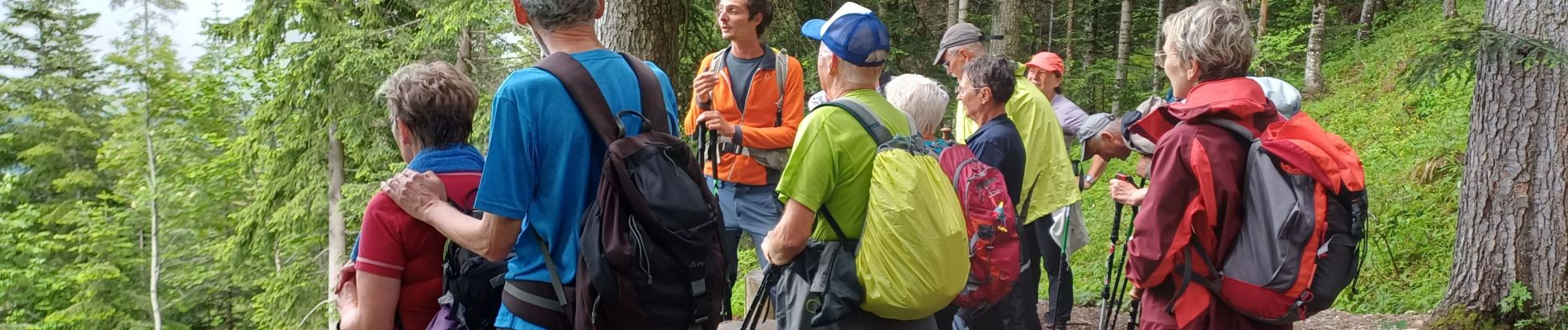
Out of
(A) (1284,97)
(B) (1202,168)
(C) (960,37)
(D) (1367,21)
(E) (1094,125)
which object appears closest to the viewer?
(B) (1202,168)

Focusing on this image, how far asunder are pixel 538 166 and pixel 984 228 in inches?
73.6

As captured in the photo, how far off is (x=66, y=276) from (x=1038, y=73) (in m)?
33.7

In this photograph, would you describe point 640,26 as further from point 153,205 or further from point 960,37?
point 153,205

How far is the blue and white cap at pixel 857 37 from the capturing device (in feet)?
11.0

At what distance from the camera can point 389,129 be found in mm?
19625

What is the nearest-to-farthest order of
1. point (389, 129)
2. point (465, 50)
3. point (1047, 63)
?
point (1047, 63) < point (465, 50) < point (389, 129)

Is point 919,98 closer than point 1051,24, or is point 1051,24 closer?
point 919,98

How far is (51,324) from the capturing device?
3050 centimetres

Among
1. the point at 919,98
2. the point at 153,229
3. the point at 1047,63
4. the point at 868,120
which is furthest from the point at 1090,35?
the point at 153,229

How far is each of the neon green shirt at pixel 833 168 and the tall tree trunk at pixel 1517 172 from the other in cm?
422

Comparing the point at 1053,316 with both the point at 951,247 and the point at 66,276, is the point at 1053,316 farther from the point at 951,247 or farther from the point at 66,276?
the point at 66,276

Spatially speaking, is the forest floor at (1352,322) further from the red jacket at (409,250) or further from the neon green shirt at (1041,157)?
the red jacket at (409,250)

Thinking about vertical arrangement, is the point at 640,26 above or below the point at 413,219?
above

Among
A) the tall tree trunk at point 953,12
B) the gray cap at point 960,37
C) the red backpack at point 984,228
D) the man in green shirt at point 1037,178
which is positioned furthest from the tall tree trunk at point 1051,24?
the red backpack at point 984,228
